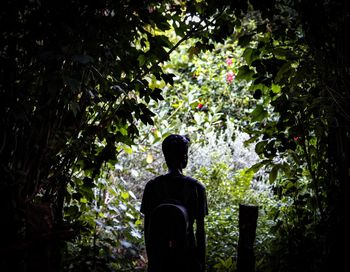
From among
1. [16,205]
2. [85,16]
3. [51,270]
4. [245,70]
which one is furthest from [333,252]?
[85,16]

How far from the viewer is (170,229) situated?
6.74 feet

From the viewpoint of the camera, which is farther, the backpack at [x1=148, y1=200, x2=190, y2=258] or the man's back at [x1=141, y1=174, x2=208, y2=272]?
the man's back at [x1=141, y1=174, x2=208, y2=272]

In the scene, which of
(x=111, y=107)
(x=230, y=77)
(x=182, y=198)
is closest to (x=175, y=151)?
(x=182, y=198)

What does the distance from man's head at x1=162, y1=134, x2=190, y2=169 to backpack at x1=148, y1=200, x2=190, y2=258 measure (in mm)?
308

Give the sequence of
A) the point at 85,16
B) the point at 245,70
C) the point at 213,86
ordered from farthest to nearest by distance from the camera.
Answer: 1. the point at 213,86
2. the point at 245,70
3. the point at 85,16

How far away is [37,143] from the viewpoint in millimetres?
1886

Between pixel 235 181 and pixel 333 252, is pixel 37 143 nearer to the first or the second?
pixel 333 252

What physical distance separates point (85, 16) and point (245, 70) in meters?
1.26

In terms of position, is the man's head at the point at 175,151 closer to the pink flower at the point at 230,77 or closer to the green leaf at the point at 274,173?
the green leaf at the point at 274,173

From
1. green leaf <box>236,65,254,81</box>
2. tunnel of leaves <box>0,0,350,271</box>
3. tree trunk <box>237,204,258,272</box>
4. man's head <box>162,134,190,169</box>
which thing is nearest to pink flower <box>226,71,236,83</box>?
tunnel of leaves <box>0,0,350,271</box>

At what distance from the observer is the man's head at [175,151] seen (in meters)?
2.33

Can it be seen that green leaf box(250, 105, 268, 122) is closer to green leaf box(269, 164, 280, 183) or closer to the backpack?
green leaf box(269, 164, 280, 183)

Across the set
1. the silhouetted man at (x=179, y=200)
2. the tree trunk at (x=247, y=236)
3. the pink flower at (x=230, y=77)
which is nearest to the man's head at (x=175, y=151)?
the silhouetted man at (x=179, y=200)

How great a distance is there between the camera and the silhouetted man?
84.9 inches
